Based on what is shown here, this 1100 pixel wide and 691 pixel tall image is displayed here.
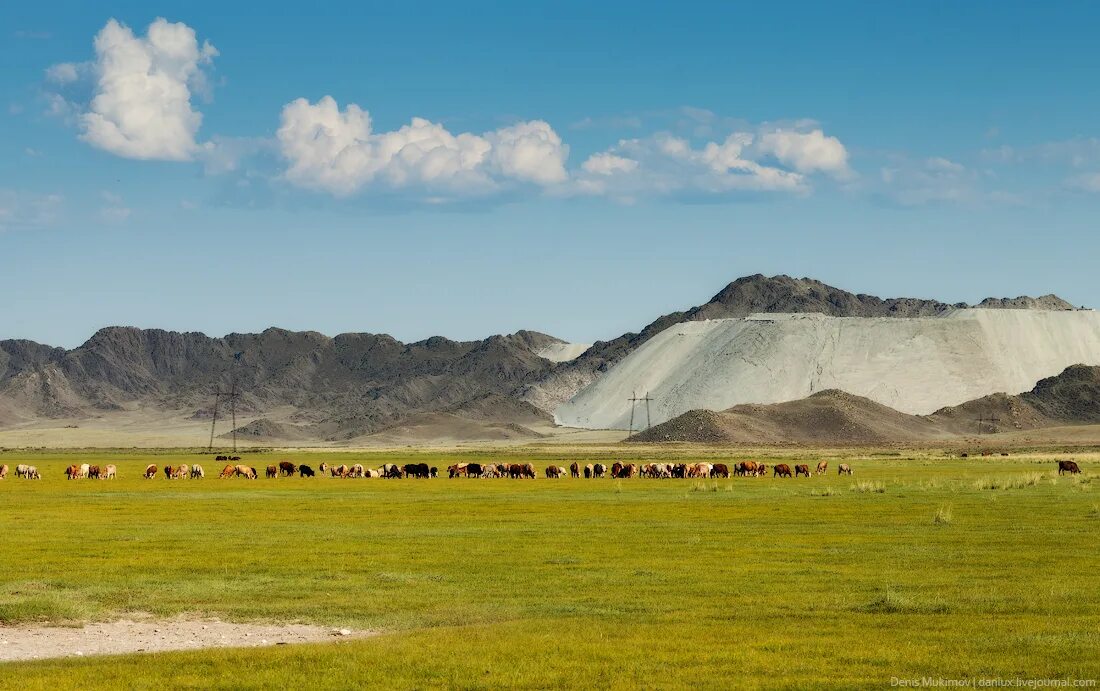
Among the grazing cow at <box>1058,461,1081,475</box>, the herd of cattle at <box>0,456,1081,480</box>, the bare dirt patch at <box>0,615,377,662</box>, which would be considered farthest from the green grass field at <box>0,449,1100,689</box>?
the herd of cattle at <box>0,456,1081,480</box>

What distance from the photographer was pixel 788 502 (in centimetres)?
5181

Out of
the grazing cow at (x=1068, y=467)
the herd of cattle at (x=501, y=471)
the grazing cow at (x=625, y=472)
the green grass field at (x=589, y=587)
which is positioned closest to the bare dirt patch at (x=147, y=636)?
the green grass field at (x=589, y=587)

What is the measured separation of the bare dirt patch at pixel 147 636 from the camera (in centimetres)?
2014

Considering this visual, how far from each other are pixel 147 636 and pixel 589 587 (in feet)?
29.0

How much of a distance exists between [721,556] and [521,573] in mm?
5507

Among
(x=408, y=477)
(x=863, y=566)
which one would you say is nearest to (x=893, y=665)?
(x=863, y=566)

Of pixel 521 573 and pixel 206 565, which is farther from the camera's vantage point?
pixel 206 565

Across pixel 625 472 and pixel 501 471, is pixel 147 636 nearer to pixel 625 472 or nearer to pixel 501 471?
pixel 625 472

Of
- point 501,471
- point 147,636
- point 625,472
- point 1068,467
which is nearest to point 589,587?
point 147,636

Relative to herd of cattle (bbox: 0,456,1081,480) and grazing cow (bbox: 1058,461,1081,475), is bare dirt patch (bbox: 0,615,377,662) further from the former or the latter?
grazing cow (bbox: 1058,461,1081,475)

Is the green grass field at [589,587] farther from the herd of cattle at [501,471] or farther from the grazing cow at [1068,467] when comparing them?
the herd of cattle at [501,471]

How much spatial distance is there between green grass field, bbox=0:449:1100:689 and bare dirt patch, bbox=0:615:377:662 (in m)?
0.76

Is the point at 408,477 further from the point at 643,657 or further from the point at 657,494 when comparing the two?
the point at 643,657

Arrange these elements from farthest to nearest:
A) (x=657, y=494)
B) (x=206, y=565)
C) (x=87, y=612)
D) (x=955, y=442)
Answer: (x=955, y=442) < (x=657, y=494) < (x=206, y=565) < (x=87, y=612)
